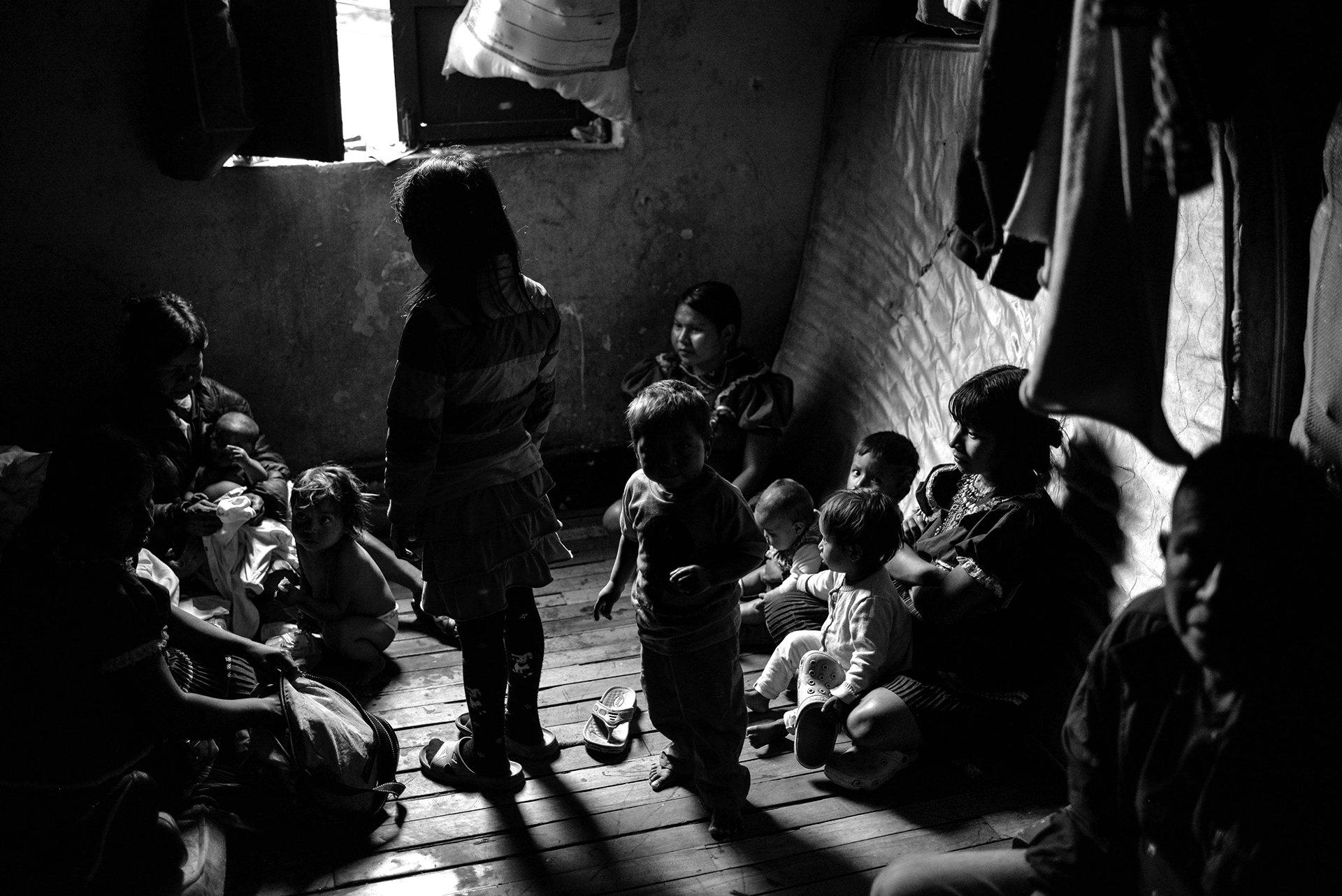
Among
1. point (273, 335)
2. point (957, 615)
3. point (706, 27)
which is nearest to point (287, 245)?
point (273, 335)

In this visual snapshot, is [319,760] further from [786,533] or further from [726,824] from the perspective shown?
[786,533]

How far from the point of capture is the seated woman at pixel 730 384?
4332mm

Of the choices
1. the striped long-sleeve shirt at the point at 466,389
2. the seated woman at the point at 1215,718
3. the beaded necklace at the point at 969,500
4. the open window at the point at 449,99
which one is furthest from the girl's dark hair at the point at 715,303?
the seated woman at the point at 1215,718

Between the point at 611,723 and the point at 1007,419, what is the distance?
139cm

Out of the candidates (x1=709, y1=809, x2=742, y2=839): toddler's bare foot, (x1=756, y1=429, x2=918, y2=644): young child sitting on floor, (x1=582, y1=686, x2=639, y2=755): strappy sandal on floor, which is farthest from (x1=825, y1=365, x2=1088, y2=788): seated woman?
(x1=582, y1=686, x2=639, y2=755): strappy sandal on floor

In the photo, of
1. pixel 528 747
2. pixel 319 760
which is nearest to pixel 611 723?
pixel 528 747

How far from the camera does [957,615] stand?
3.07 meters

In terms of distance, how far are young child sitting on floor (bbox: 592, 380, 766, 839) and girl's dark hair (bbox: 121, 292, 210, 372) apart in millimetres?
1648

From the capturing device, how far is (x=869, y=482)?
3664mm

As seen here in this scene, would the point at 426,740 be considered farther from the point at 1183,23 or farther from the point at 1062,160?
the point at 1183,23

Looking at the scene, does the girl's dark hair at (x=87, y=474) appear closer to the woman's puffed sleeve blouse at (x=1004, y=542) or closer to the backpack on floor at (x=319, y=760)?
the backpack on floor at (x=319, y=760)

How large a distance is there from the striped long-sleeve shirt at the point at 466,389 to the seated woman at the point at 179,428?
0.95m

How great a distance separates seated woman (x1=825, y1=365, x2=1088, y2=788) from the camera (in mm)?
3021

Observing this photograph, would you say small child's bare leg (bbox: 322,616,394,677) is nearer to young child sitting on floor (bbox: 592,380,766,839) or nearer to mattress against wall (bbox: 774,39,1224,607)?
young child sitting on floor (bbox: 592,380,766,839)
